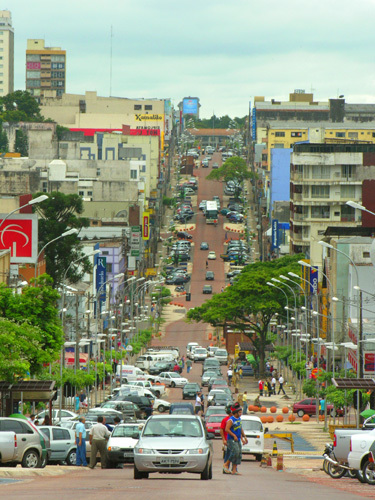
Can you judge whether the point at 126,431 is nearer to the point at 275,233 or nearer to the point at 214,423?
the point at 214,423

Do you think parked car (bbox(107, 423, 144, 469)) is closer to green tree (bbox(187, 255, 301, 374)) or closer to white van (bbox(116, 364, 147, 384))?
white van (bbox(116, 364, 147, 384))

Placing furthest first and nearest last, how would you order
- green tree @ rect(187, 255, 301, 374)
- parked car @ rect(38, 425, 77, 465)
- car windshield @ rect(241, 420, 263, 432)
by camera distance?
1. green tree @ rect(187, 255, 301, 374)
2. car windshield @ rect(241, 420, 263, 432)
3. parked car @ rect(38, 425, 77, 465)

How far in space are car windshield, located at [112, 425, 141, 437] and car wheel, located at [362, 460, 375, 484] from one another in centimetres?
971

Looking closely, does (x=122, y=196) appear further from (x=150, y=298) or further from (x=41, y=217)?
(x=41, y=217)

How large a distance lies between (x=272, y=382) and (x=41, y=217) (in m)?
25.9

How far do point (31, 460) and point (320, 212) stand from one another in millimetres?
108724

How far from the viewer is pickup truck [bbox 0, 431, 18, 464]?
1158 inches

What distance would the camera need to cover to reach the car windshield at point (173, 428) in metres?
27.0

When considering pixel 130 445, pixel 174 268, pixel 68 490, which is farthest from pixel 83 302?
pixel 68 490

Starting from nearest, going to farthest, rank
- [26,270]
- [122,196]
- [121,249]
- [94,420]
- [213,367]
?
[94,420] < [26,270] < [213,367] < [121,249] < [122,196]

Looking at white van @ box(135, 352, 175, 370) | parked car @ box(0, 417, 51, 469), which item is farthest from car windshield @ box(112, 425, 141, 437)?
white van @ box(135, 352, 175, 370)

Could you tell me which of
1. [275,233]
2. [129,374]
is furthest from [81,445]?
[275,233]

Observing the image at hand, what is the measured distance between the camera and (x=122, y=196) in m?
171

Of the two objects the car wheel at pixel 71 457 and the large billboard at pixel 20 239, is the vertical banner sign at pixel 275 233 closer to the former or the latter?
the large billboard at pixel 20 239
